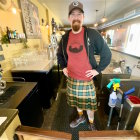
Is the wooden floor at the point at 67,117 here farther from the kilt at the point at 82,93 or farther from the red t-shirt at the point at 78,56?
the red t-shirt at the point at 78,56

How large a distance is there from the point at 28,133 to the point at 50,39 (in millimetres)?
3507

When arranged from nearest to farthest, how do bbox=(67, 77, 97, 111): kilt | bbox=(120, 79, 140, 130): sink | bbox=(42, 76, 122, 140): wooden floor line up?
→ bbox=(120, 79, 140, 130): sink → bbox=(67, 77, 97, 111): kilt → bbox=(42, 76, 122, 140): wooden floor

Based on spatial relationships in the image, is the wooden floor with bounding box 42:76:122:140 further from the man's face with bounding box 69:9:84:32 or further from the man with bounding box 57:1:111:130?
the man's face with bounding box 69:9:84:32

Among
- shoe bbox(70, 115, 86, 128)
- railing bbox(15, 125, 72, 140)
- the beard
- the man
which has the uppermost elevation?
the beard

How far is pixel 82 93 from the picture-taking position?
130 centimetres

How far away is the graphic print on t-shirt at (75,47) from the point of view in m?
1.12

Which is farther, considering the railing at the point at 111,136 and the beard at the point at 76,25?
the beard at the point at 76,25

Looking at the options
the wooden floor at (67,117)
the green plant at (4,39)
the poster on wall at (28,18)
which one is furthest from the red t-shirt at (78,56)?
the poster on wall at (28,18)

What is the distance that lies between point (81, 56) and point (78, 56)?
37 millimetres

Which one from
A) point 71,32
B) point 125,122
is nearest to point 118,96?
point 125,122

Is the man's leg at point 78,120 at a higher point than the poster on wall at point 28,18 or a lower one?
lower

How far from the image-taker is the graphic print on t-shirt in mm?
1115

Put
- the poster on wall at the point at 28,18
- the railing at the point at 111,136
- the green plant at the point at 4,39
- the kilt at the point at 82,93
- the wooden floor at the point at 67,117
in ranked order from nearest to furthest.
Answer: the railing at the point at 111,136 < the kilt at the point at 82,93 < the green plant at the point at 4,39 < the wooden floor at the point at 67,117 < the poster on wall at the point at 28,18

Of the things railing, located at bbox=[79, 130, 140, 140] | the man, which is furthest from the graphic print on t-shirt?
railing, located at bbox=[79, 130, 140, 140]
